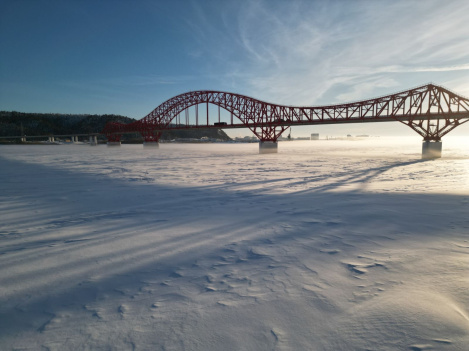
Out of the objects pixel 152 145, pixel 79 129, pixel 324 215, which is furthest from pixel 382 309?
pixel 79 129

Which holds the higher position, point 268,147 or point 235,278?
point 268,147

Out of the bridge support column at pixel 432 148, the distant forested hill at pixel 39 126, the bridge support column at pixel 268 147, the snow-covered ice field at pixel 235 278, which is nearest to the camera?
the snow-covered ice field at pixel 235 278

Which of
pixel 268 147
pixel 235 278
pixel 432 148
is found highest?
pixel 268 147

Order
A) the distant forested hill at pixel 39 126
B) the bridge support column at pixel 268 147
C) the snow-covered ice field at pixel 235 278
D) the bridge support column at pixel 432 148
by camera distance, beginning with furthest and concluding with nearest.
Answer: the distant forested hill at pixel 39 126 → the bridge support column at pixel 268 147 → the bridge support column at pixel 432 148 → the snow-covered ice field at pixel 235 278

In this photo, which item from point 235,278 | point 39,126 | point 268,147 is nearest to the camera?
point 235,278

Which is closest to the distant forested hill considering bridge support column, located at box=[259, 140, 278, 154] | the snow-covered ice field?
bridge support column, located at box=[259, 140, 278, 154]

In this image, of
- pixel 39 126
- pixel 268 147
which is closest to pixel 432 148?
pixel 268 147

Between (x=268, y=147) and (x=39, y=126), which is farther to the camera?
(x=39, y=126)

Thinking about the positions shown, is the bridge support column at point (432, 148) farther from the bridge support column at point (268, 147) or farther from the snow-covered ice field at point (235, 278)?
the snow-covered ice field at point (235, 278)

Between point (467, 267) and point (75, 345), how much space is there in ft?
14.8

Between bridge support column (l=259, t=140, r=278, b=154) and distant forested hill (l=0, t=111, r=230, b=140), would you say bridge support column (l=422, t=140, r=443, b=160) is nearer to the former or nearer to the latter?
bridge support column (l=259, t=140, r=278, b=154)

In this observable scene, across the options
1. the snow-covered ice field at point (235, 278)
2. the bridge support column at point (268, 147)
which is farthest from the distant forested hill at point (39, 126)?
the snow-covered ice field at point (235, 278)

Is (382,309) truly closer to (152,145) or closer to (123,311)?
(123,311)

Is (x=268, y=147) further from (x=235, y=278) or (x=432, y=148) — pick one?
(x=235, y=278)
